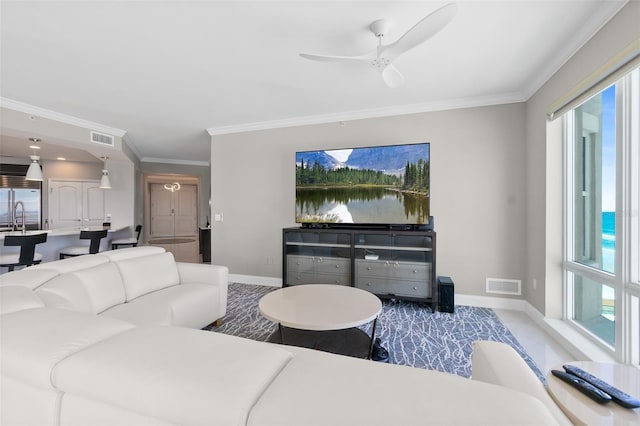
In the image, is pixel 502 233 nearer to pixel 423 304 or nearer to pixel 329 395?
pixel 423 304

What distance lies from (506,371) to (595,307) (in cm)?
217

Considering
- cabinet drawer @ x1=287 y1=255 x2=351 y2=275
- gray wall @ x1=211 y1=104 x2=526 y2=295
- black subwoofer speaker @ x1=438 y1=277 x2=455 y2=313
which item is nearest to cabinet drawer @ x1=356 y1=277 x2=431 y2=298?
black subwoofer speaker @ x1=438 y1=277 x2=455 y2=313

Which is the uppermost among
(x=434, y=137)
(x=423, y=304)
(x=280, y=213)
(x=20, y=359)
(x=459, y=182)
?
(x=434, y=137)

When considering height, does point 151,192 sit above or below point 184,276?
above

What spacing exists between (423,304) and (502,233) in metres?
1.31

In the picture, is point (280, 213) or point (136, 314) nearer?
point (136, 314)

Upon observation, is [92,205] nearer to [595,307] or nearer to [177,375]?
[177,375]

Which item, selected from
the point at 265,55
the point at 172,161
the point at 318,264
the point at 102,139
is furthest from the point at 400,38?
the point at 172,161

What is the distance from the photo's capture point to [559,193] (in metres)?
2.66

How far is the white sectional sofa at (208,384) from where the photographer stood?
56 centimetres

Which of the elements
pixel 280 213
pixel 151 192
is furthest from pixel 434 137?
pixel 151 192

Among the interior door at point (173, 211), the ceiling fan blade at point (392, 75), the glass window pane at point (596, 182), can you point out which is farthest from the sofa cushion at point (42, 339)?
the interior door at point (173, 211)

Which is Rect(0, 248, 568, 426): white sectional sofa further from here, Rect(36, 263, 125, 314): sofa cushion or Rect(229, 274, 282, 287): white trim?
Rect(229, 274, 282, 287): white trim

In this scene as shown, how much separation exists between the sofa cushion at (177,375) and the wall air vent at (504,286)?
337 cm
